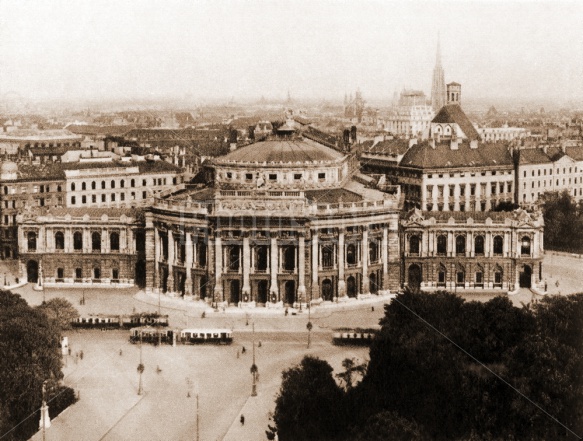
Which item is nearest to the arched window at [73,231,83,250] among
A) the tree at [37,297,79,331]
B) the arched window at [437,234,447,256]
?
the tree at [37,297,79,331]

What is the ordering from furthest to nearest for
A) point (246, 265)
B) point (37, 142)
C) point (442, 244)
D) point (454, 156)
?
point (37, 142) < point (454, 156) < point (442, 244) < point (246, 265)

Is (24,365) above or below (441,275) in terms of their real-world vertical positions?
above

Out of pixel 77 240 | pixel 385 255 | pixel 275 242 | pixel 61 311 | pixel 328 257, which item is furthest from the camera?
pixel 77 240

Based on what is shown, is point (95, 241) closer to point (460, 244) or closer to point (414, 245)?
point (414, 245)

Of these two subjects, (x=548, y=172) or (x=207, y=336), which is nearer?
(x=207, y=336)

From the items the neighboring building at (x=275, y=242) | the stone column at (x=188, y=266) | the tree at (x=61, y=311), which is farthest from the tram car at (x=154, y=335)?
the stone column at (x=188, y=266)

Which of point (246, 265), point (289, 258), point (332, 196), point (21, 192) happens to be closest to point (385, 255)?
point (332, 196)
